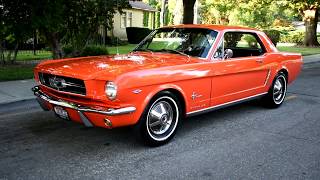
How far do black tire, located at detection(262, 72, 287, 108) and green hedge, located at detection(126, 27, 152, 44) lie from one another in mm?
24585

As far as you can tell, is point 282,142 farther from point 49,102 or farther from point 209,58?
point 49,102

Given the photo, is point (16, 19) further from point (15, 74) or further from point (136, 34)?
point (136, 34)

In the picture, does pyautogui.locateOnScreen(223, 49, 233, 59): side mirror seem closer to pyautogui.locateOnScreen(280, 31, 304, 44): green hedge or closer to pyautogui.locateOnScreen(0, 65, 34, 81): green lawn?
pyautogui.locateOnScreen(0, 65, 34, 81): green lawn

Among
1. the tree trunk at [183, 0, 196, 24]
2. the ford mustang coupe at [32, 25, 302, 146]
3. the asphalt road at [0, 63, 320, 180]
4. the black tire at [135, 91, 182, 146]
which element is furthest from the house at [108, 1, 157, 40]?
the black tire at [135, 91, 182, 146]

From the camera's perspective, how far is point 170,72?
514 centimetres

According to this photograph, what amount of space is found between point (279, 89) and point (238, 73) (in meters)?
1.78

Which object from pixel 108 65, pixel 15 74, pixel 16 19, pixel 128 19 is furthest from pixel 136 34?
pixel 108 65

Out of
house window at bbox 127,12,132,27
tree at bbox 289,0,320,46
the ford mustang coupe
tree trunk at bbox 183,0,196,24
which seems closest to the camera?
the ford mustang coupe

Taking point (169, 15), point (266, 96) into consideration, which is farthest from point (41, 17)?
point (169, 15)

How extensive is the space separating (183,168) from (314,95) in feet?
19.0

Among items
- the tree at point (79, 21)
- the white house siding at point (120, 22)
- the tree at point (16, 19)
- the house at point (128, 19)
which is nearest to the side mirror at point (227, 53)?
the tree at point (79, 21)

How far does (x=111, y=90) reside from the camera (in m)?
4.56

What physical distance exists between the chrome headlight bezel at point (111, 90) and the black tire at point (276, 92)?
12.4ft

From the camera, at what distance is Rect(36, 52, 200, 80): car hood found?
15.5 feet
